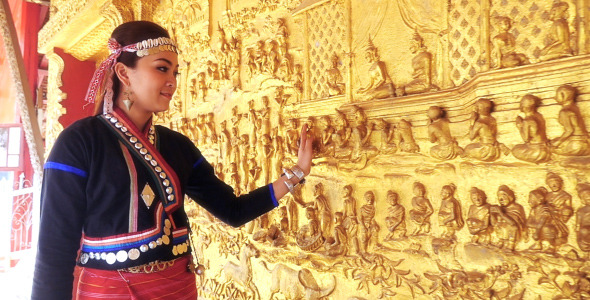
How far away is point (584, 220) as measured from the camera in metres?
1.51

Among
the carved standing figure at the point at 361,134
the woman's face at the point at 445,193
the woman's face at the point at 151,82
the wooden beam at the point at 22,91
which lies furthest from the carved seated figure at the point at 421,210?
the wooden beam at the point at 22,91

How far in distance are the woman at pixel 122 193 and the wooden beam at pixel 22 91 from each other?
293 centimetres

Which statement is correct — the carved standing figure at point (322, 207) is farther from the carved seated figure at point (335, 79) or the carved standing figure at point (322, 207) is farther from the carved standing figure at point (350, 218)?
the carved seated figure at point (335, 79)

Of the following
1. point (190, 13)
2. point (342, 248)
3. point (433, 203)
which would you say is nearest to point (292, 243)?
point (342, 248)

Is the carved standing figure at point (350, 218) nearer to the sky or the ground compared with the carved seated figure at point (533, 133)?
nearer to the ground

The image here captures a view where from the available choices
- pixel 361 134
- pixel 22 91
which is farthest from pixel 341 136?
pixel 22 91

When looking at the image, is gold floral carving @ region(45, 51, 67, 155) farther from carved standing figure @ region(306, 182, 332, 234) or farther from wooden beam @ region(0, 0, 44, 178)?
carved standing figure @ region(306, 182, 332, 234)

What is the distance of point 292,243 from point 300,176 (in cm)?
69

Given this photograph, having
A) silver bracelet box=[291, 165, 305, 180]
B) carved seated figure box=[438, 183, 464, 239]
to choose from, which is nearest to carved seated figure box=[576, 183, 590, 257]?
carved seated figure box=[438, 183, 464, 239]

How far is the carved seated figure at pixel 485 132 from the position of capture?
5.67 feet

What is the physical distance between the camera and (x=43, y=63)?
11.3 meters

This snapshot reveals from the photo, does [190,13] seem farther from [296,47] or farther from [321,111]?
[321,111]

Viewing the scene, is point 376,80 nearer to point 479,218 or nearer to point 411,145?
point 411,145

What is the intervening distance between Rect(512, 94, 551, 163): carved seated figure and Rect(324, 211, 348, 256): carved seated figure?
108cm
